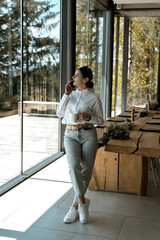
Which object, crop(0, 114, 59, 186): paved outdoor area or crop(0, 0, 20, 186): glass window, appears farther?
crop(0, 114, 59, 186): paved outdoor area

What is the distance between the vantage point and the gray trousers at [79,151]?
349 cm

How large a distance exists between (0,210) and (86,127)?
1.44m

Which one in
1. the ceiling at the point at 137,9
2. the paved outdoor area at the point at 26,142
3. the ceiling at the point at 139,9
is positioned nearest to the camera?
the paved outdoor area at the point at 26,142

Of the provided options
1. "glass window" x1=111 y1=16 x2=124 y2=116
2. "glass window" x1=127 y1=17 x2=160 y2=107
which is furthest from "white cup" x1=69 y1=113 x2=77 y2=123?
"glass window" x1=127 y1=17 x2=160 y2=107

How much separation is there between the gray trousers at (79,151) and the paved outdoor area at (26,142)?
1.32 m

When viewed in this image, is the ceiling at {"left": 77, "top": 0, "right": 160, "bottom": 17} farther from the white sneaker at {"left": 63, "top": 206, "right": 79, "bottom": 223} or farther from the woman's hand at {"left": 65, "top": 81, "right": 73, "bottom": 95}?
the white sneaker at {"left": 63, "top": 206, "right": 79, "bottom": 223}

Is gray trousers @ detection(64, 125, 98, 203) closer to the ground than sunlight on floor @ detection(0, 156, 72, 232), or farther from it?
farther from it

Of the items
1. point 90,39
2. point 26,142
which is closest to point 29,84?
point 26,142

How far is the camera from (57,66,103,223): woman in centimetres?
351

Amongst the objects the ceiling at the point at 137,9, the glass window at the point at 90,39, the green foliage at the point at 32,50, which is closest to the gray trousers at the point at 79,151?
the green foliage at the point at 32,50

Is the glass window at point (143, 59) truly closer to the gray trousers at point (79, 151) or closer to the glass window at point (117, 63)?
the glass window at point (117, 63)

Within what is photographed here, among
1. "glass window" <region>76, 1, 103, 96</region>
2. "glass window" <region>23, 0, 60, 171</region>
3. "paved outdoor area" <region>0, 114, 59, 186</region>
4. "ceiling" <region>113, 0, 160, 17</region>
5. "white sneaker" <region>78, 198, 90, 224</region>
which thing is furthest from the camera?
"ceiling" <region>113, 0, 160, 17</region>

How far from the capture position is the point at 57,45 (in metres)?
6.40

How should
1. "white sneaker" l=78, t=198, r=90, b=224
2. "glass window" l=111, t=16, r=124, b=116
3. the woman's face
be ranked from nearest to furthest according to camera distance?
"white sneaker" l=78, t=198, r=90, b=224 → the woman's face → "glass window" l=111, t=16, r=124, b=116
